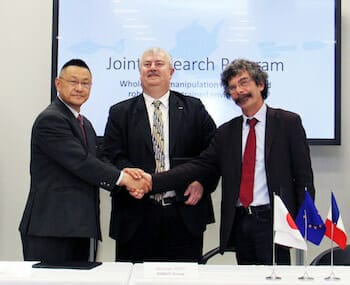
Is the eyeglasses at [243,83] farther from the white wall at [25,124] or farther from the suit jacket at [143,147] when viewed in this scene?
the white wall at [25,124]

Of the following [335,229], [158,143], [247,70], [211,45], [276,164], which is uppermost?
[211,45]

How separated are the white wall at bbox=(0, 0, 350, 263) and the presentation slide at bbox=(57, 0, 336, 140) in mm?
244

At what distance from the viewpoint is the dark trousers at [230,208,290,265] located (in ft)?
8.75

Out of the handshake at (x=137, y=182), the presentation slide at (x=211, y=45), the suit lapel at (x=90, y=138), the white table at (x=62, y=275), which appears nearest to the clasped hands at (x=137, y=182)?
the handshake at (x=137, y=182)

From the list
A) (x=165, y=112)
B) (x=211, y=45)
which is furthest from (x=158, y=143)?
(x=211, y=45)

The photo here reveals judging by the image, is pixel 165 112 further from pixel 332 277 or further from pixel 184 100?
pixel 332 277

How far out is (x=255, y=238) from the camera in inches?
106

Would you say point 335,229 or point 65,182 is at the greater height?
point 65,182

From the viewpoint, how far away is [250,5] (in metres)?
3.81

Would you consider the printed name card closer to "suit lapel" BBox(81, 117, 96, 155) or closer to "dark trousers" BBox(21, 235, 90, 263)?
"dark trousers" BBox(21, 235, 90, 263)

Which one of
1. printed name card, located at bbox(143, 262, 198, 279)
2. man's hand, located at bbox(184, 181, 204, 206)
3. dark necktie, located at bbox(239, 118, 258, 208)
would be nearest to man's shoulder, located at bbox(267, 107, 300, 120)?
dark necktie, located at bbox(239, 118, 258, 208)

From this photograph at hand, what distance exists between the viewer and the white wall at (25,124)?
3.96 metres

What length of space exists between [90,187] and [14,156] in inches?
55.3

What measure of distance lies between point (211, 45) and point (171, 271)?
7.57 ft
